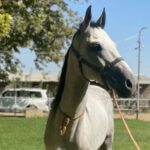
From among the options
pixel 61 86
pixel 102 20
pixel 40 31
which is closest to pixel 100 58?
pixel 102 20

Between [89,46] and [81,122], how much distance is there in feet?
2.86

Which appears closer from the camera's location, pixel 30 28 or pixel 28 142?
pixel 28 142

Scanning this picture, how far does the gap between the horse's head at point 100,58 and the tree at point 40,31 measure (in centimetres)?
1293

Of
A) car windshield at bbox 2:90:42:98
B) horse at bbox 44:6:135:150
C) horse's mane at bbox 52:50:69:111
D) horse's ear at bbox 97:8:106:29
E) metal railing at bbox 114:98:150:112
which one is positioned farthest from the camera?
car windshield at bbox 2:90:42:98

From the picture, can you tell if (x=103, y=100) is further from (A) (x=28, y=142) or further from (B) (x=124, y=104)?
(B) (x=124, y=104)

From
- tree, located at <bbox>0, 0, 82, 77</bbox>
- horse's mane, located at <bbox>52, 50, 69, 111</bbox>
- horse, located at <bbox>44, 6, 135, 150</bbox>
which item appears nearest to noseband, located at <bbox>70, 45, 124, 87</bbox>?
horse, located at <bbox>44, 6, 135, 150</bbox>

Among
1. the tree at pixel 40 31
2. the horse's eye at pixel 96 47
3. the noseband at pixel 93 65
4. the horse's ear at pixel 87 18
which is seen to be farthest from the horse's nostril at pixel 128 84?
the tree at pixel 40 31

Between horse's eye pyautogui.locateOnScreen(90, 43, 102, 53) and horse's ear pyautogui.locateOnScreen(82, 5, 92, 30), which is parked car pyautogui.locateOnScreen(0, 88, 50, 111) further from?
horse's eye pyautogui.locateOnScreen(90, 43, 102, 53)

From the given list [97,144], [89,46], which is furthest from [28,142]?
[89,46]

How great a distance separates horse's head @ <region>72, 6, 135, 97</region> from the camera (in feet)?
16.4

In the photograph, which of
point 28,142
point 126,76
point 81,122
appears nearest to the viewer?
point 126,76

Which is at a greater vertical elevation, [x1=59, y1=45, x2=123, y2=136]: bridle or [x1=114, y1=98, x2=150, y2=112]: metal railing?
[x1=59, y1=45, x2=123, y2=136]: bridle

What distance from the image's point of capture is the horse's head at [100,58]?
16.4 ft

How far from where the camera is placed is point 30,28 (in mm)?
19812
